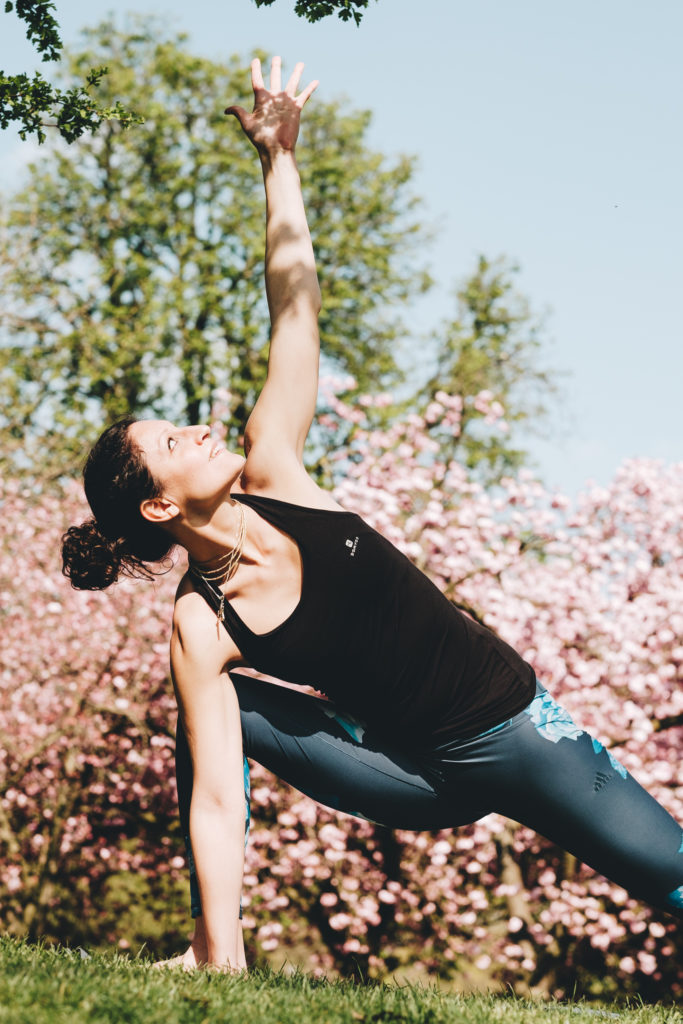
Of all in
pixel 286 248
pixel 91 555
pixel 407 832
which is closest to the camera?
pixel 91 555

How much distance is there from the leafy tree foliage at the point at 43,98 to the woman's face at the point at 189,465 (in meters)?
1.56

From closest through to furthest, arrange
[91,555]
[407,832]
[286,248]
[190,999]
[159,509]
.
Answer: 1. [190,999]
2. [159,509]
3. [91,555]
4. [286,248]
5. [407,832]

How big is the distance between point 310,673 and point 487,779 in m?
0.63

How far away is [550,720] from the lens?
3.04m

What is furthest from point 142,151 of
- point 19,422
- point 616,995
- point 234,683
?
point 234,683

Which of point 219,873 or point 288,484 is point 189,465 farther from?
point 219,873

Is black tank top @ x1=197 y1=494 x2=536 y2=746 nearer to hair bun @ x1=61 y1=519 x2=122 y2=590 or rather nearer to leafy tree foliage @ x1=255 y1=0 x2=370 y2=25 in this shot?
hair bun @ x1=61 y1=519 x2=122 y2=590

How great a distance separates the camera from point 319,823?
7.38m

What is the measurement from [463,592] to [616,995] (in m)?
2.95

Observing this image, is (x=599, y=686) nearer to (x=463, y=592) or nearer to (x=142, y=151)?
(x=463, y=592)

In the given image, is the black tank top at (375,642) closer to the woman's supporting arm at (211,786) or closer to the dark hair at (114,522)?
the woman's supporting arm at (211,786)

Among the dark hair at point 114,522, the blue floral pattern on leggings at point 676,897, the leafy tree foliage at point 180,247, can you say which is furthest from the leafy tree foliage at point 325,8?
the leafy tree foliage at point 180,247

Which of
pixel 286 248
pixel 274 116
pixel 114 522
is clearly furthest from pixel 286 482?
pixel 274 116

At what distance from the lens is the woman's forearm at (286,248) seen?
3.27m
